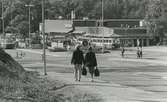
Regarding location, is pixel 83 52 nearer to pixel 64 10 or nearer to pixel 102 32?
pixel 102 32

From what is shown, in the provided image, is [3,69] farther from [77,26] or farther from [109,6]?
[109,6]

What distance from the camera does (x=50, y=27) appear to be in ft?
444

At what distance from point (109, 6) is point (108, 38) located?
6337 cm

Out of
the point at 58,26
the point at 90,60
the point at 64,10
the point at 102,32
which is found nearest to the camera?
the point at 90,60

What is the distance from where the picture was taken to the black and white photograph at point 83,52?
17094 millimetres

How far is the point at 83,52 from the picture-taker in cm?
3222

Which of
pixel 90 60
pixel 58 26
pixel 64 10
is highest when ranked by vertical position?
pixel 64 10

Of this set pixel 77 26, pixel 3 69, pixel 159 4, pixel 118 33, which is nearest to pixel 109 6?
pixel 77 26

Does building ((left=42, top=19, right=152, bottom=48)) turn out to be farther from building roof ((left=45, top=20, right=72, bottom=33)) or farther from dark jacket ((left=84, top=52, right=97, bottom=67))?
dark jacket ((left=84, top=52, right=97, bottom=67))

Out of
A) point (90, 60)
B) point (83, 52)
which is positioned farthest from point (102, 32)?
point (90, 60)

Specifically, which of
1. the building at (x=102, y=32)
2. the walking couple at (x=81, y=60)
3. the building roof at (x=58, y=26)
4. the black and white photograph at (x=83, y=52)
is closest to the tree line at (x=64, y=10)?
the black and white photograph at (x=83, y=52)

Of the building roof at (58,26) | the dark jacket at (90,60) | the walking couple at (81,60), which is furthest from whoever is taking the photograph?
the building roof at (58,26)

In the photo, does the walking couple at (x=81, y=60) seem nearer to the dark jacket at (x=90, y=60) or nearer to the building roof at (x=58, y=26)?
the dark jacket at (x=90, y=60)

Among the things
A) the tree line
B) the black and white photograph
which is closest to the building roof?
the black and white photograph
